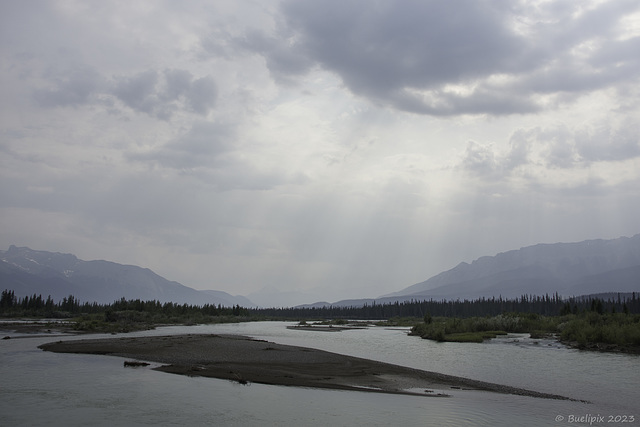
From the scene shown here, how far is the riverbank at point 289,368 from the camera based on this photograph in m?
24.3

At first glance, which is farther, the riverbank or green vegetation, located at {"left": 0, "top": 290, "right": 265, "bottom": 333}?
green vegetation, located at {"left": 0, "top": 290, "right": 265, "bottom": 333}

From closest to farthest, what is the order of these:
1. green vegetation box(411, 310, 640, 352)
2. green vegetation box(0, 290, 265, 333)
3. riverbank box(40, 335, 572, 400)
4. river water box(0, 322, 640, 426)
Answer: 1. river water box(0, 322, 640, 426)
2. riverbank box(40, 335, 572, 400)
3. green vegetation box(411, 310, 640, 352)
4. green vegetation box(0, 290, 265, 333)

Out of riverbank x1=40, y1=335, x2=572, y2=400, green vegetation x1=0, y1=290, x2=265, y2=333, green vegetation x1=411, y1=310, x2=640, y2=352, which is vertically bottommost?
green vegetation x1=0, y1=290, x2=265, y2=333

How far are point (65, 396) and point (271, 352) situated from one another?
2148cm

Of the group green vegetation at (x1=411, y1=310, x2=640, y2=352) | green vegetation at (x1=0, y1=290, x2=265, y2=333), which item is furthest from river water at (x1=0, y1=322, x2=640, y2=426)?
green vegetation at (x1=0, y1=290, x2=265, y2=333)

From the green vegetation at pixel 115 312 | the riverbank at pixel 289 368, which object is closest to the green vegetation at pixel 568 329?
A: the riverbank at pixel 289 368

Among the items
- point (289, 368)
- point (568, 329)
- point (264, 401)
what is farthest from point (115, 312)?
point (264, 401)

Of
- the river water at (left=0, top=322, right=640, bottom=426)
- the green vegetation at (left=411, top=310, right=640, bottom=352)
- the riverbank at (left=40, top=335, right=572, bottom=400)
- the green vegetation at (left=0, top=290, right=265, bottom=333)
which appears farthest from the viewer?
the green vegetation at (left=0, top=290, right=265, bottom=333)

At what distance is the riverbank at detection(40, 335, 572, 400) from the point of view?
24266mm

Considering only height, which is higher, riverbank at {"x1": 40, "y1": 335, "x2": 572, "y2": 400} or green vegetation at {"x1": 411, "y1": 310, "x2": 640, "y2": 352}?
green vegetation at {"x1": 411, "y1": 310, "x2": 640, "y2": 352}

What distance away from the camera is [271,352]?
128ft

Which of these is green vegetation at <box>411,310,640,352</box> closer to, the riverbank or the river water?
the river water

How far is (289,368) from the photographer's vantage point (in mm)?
29828

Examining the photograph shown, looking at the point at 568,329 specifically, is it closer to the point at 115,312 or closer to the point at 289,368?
the point at 289,368
